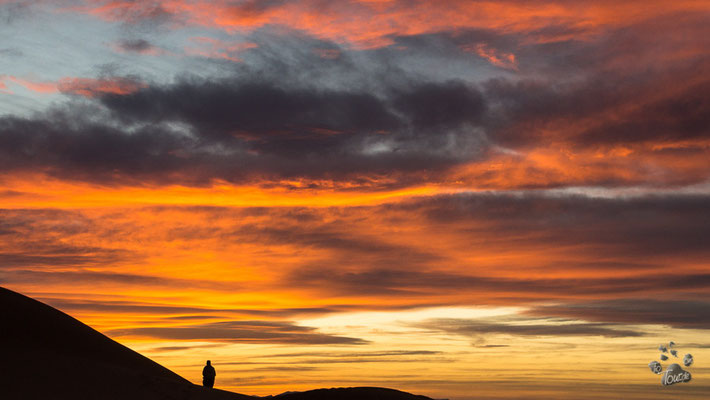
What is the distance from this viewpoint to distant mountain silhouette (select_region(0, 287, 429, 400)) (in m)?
41.9

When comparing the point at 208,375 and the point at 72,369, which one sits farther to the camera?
the point at 208,375

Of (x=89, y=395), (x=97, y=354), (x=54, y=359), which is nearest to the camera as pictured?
(x=89, y=395)

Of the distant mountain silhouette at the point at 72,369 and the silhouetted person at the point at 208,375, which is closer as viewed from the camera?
the distant mountain silhouette at the point at 72,369

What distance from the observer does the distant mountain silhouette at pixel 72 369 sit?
41875 millimetres

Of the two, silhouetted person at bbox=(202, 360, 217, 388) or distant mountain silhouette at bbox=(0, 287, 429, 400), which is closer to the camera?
distant mountain silhouette at bbox=(0, 287, 429, 400)

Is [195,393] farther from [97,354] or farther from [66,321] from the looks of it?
[66,321]

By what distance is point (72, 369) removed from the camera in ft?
149

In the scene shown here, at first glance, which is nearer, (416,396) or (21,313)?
(416,396)

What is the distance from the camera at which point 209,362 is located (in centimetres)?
4900

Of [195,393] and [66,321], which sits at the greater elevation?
[66,321]

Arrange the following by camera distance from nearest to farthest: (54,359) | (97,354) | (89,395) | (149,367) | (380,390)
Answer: (89,395)
(54,359)
(380,390)
(97,354)
(149,367)

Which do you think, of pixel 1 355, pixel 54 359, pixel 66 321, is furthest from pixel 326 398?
pixel 66 321

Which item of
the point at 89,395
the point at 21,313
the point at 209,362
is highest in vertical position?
the point at 21,313

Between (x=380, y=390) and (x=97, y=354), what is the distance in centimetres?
2451
